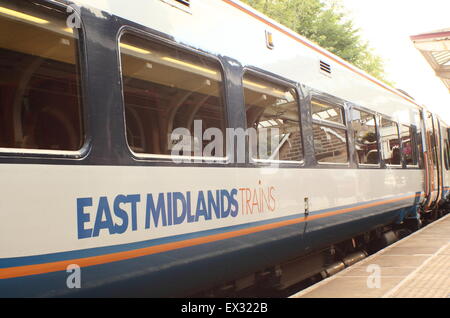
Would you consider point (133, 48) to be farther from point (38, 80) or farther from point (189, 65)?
point (38, 80)

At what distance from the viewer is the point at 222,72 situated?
4.40 metres

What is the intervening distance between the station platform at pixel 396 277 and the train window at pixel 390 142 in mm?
1816

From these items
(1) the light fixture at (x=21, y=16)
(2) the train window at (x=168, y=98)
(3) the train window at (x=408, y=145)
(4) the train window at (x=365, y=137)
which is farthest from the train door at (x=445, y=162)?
(1) the light fixture at (x=21, y=16)

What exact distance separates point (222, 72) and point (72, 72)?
65.1 inches

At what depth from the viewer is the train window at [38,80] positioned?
275cm

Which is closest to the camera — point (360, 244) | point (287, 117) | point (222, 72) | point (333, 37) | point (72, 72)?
point (72, 72)

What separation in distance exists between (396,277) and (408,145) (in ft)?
17.2

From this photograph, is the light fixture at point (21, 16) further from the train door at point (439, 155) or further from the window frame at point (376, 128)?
the train door at point (439, 155)

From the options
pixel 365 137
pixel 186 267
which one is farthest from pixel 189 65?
pixel 365 137

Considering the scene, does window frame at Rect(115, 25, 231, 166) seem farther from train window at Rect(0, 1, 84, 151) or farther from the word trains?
train window at Rect(0, 1, 84, 151)

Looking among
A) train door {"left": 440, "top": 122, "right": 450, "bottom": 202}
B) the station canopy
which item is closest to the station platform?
train door {"left": 440, "top": 122, "right": 450, "bottom": 202}

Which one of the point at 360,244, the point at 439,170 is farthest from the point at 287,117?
the point at 439,170

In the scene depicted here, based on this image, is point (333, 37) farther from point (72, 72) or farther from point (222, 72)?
point (72, 72)

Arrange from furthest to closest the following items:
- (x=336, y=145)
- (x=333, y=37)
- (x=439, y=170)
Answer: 1. (x=333, y=37)
2. (x=439, y=170)
3. (x=336, y=145)
